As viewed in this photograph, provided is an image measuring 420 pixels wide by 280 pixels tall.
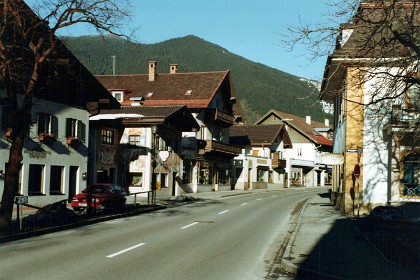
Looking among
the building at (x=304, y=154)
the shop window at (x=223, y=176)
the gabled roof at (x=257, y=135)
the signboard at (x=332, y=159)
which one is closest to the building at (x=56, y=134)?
the signboard at (x=332, y=159)

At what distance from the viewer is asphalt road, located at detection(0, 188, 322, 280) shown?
9875 mm

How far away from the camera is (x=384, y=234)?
16906 mm

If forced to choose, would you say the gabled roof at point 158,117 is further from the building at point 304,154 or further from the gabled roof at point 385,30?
the building at point 304,154

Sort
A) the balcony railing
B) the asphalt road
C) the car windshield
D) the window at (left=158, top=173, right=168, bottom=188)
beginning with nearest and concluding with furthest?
the asphalt road < the balcony railing < the car windshield < the window at (left=158, top=173, right=168, bottom=188)

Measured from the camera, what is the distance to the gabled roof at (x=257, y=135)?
68.5 meters

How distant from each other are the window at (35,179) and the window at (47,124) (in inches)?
69.6

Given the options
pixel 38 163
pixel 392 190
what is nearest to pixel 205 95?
pixel 38 163

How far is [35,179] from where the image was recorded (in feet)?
89.8

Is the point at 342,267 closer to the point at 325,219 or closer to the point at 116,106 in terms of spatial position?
the point at 325,219

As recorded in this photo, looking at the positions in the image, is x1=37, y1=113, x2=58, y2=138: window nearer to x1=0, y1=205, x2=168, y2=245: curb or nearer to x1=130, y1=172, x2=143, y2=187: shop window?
x1=0, y1=205, x2=168, y2=245: curb

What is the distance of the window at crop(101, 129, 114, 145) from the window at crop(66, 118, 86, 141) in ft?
18.1

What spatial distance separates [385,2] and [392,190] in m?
12.4

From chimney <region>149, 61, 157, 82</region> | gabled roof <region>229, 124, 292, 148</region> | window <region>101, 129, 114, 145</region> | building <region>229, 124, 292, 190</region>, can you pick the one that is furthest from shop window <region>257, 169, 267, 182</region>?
window <region>101, 129, 114, 145</region>

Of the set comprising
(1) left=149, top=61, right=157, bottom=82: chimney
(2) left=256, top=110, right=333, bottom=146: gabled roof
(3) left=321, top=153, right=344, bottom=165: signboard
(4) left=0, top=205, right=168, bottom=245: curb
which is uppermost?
(1) left=149, top=61, right=157, bottom=82: chimney
